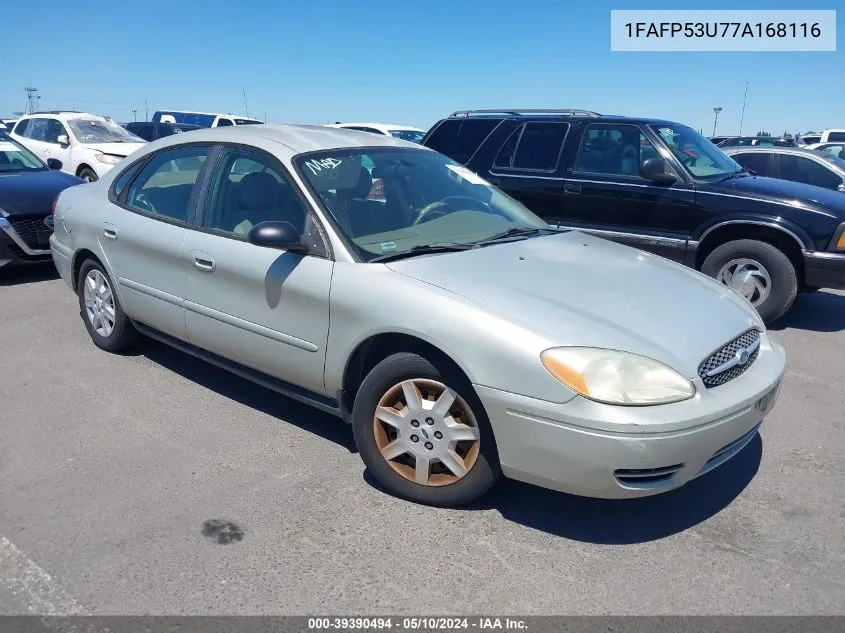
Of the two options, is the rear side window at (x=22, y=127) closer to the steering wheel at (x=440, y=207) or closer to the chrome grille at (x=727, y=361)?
the steering wheel at (x=440, y=207)

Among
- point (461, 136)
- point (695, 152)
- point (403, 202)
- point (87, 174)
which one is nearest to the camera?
point (403, 202)

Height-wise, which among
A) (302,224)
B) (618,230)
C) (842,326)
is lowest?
(842,326)

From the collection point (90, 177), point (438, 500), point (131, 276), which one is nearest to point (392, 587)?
point (438, 500)

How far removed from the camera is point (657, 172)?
21.2 feet

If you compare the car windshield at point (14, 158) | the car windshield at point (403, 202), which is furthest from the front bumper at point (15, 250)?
the car windshield at point (403, 202)

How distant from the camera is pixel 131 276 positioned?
4.57m

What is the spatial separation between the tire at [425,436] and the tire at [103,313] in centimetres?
238

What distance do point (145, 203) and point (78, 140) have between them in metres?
10.7

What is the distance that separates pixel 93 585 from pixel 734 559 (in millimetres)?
2488

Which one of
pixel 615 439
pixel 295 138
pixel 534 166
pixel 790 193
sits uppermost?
pixel 295 138

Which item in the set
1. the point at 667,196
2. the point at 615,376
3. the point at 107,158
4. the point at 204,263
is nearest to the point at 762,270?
the point at 667,196

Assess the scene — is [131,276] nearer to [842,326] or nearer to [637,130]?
[637,130]

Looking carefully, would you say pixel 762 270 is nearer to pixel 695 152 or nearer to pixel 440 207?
pixel 695 152

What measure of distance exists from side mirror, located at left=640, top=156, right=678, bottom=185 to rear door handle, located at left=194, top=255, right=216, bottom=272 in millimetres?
4227
